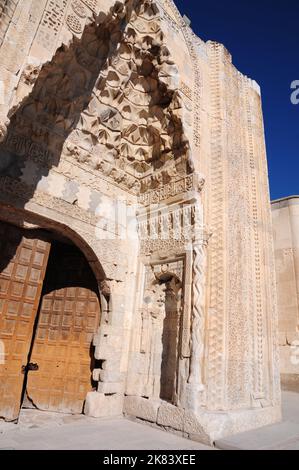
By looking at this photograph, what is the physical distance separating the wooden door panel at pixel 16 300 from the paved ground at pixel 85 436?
1.53 ft

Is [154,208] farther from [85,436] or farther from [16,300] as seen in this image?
[85,436]

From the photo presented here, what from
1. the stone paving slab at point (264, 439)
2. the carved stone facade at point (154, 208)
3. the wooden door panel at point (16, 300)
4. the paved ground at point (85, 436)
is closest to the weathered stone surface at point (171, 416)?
the carved stone facade at point (154, 208)

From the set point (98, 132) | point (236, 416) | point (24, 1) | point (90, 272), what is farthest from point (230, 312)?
point (24, 1)

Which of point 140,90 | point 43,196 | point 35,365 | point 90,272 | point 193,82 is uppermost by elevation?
point 193,82

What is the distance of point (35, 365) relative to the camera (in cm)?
A: 537

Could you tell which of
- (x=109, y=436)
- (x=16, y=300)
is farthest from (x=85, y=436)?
(x=16, y=300)

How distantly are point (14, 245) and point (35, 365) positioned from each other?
6.80 ft

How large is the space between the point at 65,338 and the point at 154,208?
2.75 metres

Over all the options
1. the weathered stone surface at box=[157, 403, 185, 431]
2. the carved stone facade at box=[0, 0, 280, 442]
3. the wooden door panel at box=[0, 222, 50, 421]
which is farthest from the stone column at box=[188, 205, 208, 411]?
the wooden door panel at box=[0, 222, 50, 421]

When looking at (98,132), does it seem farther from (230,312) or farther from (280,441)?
(280,441)

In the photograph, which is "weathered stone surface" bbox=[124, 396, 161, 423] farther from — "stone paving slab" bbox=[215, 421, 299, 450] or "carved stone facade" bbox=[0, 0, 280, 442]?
"stone paving slab" bbox=[215, 421, 299, 450]

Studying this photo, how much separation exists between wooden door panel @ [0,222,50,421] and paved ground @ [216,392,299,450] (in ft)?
9.25

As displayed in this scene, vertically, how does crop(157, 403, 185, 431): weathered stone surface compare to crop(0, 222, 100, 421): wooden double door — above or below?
below

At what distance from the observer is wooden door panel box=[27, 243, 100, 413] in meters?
5.22
